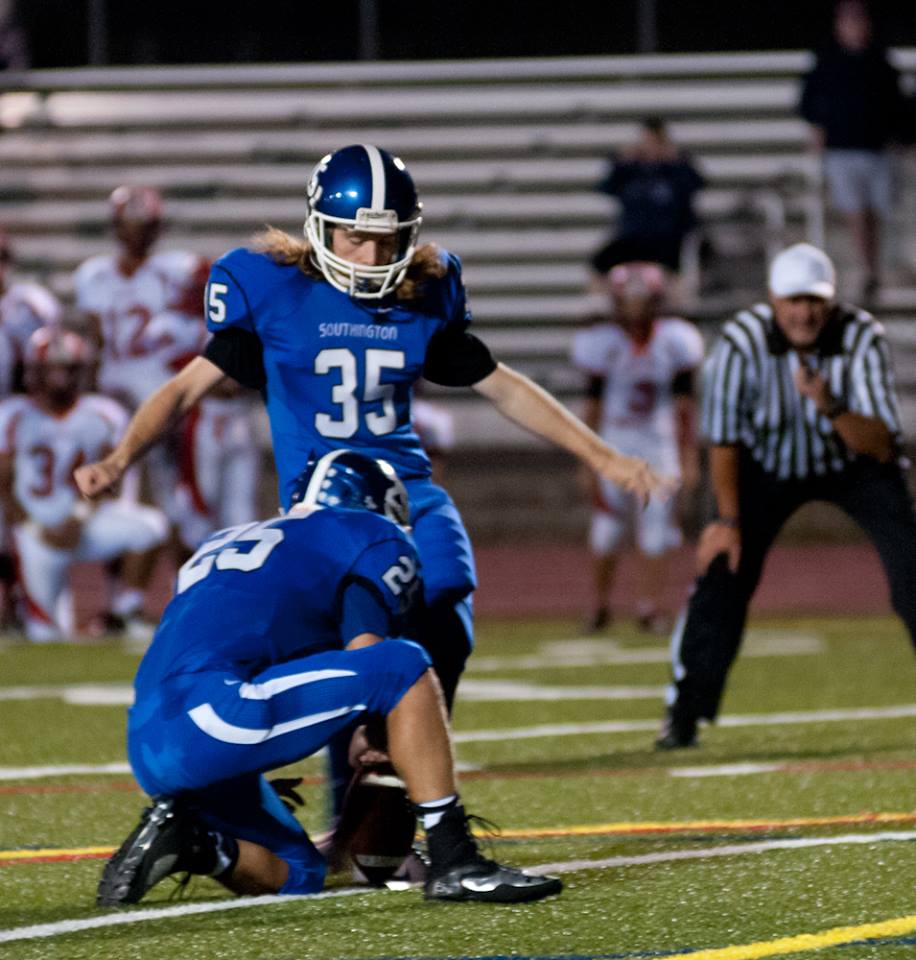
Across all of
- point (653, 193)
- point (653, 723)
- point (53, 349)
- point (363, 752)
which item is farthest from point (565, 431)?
point (653, 193)

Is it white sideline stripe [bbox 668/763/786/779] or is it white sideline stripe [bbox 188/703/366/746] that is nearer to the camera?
white sideline stripe [bbox 188/703/366/746]

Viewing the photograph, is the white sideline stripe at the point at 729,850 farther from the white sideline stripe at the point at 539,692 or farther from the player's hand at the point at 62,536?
the player's hand at the point at 62,536

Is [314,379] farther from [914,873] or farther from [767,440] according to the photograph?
[767,440]

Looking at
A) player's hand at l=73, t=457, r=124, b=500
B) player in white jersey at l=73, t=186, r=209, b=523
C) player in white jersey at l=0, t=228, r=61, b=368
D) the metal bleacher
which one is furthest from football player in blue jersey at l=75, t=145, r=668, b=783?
the metal bleacher

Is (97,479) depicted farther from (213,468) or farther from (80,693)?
(213,468)

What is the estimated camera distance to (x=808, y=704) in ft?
A: 27.1

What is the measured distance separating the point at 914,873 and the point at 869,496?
257cm

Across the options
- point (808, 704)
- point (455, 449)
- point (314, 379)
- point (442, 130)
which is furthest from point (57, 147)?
point (314, 379)

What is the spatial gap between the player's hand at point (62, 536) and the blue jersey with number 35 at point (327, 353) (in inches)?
232

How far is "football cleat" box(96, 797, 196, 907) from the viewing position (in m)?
4.31

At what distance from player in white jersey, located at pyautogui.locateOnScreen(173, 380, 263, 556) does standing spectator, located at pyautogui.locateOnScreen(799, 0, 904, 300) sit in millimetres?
5833

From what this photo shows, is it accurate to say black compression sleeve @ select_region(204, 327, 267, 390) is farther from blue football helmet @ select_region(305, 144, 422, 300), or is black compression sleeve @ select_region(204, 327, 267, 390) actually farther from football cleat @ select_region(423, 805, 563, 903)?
football cleat @ select_region(423, 805, 563, 903)

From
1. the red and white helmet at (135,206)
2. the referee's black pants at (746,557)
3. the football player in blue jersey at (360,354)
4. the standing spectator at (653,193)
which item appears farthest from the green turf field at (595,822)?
the standing spectator at (653,193)

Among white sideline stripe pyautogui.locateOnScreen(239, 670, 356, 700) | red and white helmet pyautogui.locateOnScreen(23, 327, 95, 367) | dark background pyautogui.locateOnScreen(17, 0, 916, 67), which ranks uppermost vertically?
dark background pyautogui.locateOnScreen(17, 0, 916, 67)
